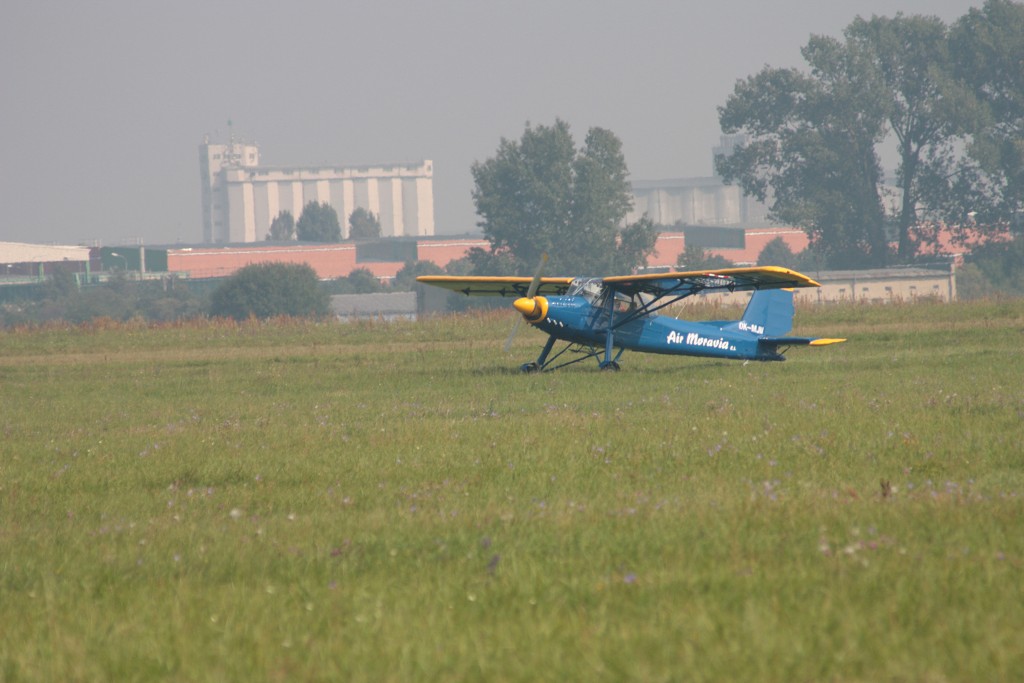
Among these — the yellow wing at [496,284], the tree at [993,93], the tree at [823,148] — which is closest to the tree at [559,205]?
the tree at [823,148]

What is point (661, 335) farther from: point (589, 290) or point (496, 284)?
point (496, 284)

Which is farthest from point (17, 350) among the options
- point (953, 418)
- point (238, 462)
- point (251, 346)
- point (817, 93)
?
point (817, 93)

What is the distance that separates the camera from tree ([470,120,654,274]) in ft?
343

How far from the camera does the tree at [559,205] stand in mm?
104500

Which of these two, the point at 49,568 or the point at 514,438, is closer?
the point at 49,568

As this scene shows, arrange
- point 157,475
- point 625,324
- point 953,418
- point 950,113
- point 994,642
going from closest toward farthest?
point 994,642, point 157,475, point 953,418, point 625,324, point 950,113

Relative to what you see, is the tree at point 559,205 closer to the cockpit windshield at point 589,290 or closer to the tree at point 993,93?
the tree at point 993,93

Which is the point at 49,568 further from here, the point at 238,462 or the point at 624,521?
the point at 238,462

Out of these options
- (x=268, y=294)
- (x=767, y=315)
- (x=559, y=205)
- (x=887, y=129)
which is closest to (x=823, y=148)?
(x=887, y=129)

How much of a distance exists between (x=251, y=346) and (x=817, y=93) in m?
75.8

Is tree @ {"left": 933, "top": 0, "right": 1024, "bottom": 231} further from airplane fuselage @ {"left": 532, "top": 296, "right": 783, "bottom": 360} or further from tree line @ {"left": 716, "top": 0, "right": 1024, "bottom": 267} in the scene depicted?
airplane fuselage @ {"left": 532, "top": 296, "right": 783, "bottom": 360}

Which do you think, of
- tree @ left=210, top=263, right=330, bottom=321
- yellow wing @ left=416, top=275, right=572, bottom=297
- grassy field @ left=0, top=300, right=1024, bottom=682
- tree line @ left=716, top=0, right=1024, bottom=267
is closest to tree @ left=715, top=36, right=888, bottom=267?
tree line @ left=716, top=0, right=1024, bottom=267

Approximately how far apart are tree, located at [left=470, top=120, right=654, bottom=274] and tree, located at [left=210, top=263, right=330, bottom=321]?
15.7 metres

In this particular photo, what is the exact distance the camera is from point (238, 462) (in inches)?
425
